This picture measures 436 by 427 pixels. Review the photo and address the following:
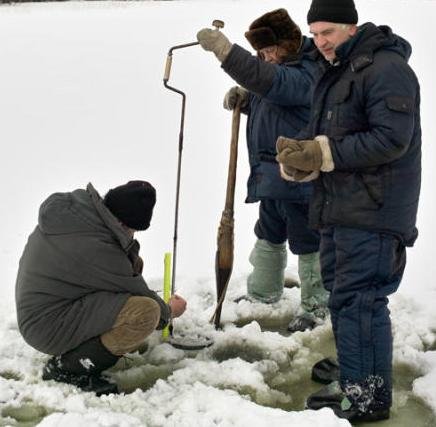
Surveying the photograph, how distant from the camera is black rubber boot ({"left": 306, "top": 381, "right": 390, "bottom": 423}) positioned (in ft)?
10.5

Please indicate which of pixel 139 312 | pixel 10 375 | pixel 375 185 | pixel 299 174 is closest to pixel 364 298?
pixel 375 185

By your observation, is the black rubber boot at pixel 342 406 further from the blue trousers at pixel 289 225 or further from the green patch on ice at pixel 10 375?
the green patch on ice at pixel 10 375

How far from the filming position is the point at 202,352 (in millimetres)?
3955

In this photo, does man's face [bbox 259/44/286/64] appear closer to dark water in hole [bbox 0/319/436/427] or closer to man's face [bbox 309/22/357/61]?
man's face [bbox 309/22/357/61]

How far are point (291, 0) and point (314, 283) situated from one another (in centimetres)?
1583

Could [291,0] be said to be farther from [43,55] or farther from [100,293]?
[100,293]

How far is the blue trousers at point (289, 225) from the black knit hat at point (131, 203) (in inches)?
45.4

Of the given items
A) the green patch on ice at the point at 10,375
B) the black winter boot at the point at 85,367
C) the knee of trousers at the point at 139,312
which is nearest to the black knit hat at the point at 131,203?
the knee of trousers at the point at 139,312

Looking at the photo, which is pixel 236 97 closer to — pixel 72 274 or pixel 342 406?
pixel 72 274

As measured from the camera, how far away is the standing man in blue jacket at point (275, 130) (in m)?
3.61

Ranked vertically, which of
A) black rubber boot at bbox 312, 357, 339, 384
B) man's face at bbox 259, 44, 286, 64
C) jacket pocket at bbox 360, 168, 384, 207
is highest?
man's face at bbox 259, 44, 286, 64

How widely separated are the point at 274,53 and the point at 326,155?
123 centimetres

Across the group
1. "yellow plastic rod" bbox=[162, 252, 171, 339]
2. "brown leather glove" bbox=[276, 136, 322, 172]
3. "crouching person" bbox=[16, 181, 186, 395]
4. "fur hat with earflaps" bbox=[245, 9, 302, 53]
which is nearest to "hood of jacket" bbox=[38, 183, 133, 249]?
"crouching person" bbox=[16, 181, 186, 395]

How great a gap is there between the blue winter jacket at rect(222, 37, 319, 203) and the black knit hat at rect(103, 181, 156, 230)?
0.82m
